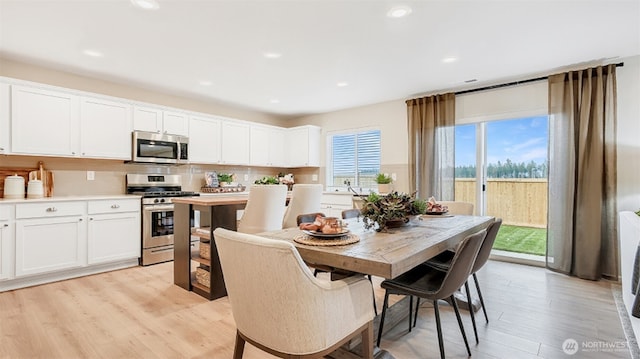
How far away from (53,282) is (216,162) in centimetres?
256

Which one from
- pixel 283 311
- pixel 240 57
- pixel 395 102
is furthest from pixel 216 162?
pixel 283 311

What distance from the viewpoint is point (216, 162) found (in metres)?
5.15

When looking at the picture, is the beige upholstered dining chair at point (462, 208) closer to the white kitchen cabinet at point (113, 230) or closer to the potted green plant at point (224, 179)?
the potted green plant at point (224, 179)

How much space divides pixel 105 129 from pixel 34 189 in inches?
39.6

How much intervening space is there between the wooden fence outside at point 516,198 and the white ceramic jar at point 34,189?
5430 mm

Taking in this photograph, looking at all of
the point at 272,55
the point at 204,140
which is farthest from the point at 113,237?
the point at 272,55

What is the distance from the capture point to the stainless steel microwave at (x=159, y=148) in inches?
164

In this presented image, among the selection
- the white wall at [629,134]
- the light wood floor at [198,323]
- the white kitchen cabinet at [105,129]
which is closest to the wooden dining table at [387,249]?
the light wood floor at [198,323]

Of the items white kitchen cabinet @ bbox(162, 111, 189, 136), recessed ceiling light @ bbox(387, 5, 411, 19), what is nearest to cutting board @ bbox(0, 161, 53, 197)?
white kitchen cabinet @ bbox(162, 111, 189, 136)

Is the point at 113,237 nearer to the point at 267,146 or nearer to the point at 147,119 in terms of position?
the point at 147,119

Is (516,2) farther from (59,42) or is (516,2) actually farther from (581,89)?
(59,42)

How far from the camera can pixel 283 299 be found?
3.95 feet

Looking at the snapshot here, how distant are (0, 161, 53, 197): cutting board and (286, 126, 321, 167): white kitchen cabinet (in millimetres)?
3665

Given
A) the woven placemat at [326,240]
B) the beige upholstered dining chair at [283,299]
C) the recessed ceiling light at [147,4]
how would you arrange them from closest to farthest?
1. the beige upholstered dining chair at [283,299]
2. the woven placemat at [326,240]
3. the recessed ceiling light at [147,4]
